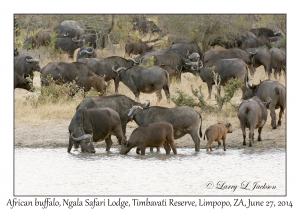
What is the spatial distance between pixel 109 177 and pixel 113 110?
2016 mm

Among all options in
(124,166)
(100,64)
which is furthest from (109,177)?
(100,64)

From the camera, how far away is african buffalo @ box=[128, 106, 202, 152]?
1419cm

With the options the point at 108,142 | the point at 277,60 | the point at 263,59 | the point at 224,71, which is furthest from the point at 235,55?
the point at 108,142

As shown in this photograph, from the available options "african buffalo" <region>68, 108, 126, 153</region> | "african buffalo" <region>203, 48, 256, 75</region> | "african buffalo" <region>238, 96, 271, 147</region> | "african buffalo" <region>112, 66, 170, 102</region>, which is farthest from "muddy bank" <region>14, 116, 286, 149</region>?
"african buffalo" <region>203, 48, 256, 75</region>

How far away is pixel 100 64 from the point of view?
69.5 feet

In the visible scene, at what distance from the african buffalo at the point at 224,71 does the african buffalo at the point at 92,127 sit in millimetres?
5144

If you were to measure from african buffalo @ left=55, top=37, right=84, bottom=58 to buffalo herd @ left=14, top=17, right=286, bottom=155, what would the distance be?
0.04 meters

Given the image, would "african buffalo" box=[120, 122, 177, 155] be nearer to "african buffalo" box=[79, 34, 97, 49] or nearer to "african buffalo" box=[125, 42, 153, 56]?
"african buffalo" box=[125, 42, 153, 56]

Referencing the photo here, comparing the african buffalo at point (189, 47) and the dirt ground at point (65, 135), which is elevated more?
the african buffalo at point (189, 47)

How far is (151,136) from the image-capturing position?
13.5 m

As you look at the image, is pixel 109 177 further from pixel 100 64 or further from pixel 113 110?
pixel 100 64

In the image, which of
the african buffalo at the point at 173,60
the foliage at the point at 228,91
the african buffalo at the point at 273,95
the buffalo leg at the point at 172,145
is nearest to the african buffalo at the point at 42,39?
the african buffalo at the point at 173,60

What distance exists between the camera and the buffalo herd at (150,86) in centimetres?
1386

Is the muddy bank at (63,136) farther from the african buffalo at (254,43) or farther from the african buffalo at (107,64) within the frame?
the african buffalo at (254,43)
